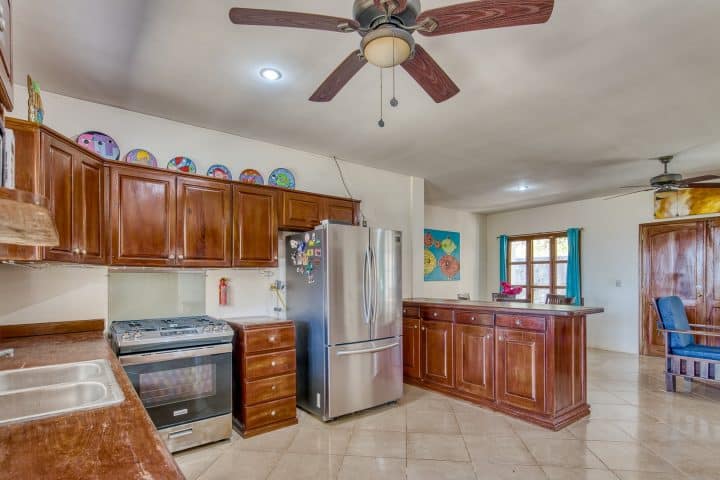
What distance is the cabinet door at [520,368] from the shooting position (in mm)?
3242

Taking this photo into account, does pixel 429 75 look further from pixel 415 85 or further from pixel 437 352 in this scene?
pixel 437 352

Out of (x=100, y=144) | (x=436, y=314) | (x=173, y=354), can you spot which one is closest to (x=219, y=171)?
(x=100, y=144)

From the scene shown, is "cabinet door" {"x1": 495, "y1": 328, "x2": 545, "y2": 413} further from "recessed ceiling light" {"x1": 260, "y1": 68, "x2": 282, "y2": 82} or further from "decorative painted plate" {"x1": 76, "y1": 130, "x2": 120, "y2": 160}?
"decorative painted plate" {"x1": 76, "y1": 130, "x2": 120, "y2": 160}

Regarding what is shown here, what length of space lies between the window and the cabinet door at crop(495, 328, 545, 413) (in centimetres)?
428

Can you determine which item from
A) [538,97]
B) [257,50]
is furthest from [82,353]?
[538,97]

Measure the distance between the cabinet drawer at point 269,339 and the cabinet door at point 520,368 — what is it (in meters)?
1.86

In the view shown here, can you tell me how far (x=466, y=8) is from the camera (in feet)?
4.73

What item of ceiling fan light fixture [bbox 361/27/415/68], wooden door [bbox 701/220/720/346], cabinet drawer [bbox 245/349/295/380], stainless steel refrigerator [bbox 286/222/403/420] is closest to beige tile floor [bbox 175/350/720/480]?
stainless steel refrigerator [bbox 286/222/403/420]

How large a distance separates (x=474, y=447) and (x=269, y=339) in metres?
1.76

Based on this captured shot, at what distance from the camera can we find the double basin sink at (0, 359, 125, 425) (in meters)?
1.40

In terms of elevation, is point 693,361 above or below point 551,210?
below

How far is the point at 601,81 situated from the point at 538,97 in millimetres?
401

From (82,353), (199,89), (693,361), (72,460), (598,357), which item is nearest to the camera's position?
(72,460)

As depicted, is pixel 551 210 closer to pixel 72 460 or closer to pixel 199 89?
pixel 199 89
